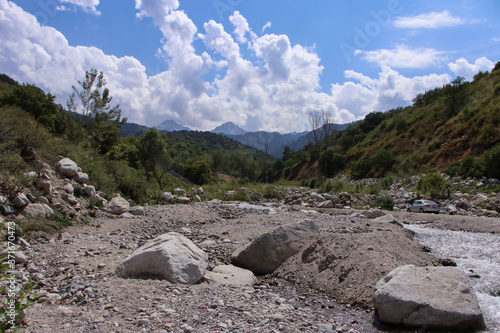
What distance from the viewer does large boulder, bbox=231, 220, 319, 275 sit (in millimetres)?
6441

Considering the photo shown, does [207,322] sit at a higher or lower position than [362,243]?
lower

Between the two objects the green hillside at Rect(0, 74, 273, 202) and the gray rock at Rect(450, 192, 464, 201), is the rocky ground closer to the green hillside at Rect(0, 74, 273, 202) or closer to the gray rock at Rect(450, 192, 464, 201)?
the green hillside at Rect(0, 74, 273, 202)

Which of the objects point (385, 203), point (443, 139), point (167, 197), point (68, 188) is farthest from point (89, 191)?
point (443, 139)

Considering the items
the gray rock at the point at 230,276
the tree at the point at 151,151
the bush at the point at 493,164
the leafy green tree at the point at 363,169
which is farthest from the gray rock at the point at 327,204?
the leafy green tree at the point at 363,169

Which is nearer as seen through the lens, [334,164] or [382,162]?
[382,162]

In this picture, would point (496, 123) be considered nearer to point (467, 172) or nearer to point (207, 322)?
point (467, 172)

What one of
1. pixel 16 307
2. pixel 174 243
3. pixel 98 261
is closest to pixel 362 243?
pixel 174 243

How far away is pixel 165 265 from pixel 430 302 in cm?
381

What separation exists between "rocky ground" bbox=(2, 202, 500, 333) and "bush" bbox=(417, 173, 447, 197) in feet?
39.7

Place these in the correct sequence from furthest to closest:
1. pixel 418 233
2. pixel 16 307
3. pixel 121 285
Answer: pixel 418 233
pixel 121 285
pixel 16 307

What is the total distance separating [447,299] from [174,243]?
13.6 feet

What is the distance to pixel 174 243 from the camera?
5363mm

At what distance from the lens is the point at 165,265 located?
493 centimetres

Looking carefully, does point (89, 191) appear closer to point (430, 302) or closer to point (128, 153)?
point (430, 302)
